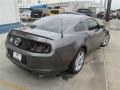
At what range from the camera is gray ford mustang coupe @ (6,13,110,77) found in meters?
3.08

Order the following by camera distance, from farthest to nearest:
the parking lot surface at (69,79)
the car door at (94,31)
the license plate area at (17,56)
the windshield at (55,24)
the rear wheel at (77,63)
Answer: the car door at (94,31) → the windshield at (55,24) → the rear wheel at (77,63) → the parking lot surface at (69,79) → the license plate area at (17,56)

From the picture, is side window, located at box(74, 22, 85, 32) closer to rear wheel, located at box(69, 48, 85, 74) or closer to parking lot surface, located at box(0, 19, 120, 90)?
rear wheel, located at box(69, 48, 85, 74)

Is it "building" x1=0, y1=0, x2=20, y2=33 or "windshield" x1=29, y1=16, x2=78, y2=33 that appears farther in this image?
"building" x1=0, y1=0, x2=20, y2=33

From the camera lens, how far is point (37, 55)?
304 centimetres

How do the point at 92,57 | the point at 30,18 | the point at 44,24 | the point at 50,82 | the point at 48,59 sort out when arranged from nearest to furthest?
the point at 48,59 < the point at 50,82 < the point at 44,24 < the point at 92,57 < the point at 30,18

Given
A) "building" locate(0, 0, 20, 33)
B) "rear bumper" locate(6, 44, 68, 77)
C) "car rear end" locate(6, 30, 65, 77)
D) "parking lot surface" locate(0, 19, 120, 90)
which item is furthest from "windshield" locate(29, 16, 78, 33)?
"building" locate(0, 0, 20, 33)

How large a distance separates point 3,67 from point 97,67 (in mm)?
2603

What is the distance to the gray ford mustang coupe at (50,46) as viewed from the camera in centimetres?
308

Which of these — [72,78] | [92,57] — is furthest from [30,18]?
[72,78]

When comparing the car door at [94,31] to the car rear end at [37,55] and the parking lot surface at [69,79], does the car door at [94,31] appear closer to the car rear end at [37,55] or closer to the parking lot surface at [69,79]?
the parking lot surface at [69,79]

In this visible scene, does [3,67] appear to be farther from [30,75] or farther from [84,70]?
[84,70]

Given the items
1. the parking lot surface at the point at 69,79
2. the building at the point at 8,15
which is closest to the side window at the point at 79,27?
the parking lot surface at the point at 69,79

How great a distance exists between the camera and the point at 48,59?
3.04 meters

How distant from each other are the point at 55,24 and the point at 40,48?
121cm
